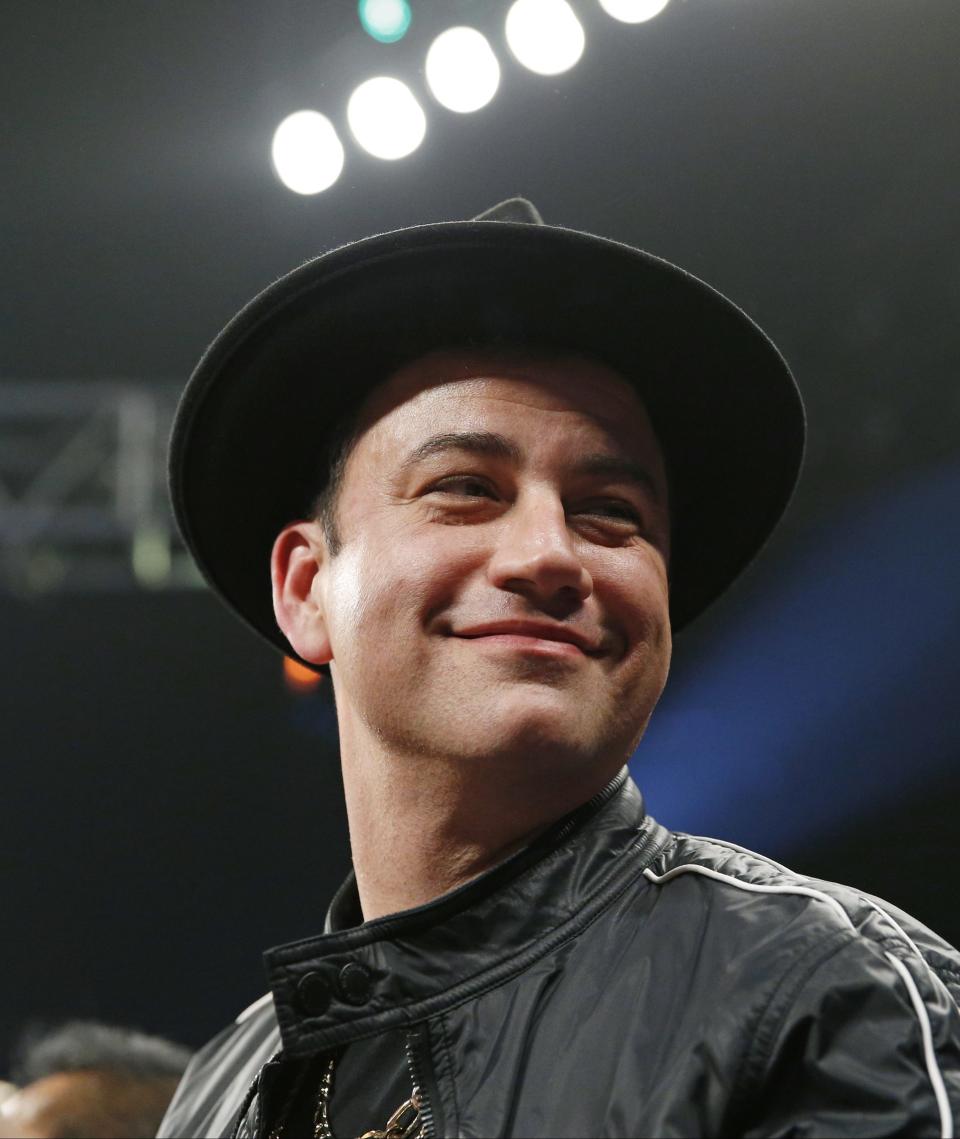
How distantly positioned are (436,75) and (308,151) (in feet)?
0.88

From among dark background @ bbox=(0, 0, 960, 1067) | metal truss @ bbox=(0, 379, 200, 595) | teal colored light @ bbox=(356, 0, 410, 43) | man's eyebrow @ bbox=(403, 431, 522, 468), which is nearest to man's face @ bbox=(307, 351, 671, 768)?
man's eyebrow @ bbox=(403, 431, 522, 468)

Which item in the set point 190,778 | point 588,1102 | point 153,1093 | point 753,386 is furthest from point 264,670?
point 588,1102

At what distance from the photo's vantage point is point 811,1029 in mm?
972

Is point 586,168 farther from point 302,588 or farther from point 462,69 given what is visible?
point 302,588

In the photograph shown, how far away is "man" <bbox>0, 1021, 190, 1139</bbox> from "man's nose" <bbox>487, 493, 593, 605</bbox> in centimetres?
127

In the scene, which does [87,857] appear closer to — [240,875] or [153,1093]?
[240,875]

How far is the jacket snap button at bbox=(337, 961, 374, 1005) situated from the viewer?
3.92 ft

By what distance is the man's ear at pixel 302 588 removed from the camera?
154 centimetres

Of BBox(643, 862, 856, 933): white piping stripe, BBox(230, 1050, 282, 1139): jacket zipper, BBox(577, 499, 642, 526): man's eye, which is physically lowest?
BBox(230, 1050, 282, 1139): jacket zipper

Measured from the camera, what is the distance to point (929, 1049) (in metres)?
0.95

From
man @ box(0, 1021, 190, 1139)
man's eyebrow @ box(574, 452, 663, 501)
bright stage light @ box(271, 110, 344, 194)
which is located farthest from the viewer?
bright stage light @ box(271, 110, 344, 194)

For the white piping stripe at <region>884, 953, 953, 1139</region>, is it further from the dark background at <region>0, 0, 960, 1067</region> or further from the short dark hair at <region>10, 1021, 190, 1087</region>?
the short dark hair at <region>10, 1021, 190, 1087</region>

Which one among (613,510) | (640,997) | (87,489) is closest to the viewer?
(640,997)

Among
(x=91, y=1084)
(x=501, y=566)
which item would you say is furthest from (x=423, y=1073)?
(x=91, y=1084)
